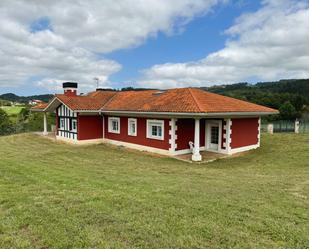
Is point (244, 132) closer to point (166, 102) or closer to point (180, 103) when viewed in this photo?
point (180, 103)

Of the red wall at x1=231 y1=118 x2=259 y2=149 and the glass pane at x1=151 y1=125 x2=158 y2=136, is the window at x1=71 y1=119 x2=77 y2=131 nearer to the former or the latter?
A: the glass pane at x1=151 y1=125 x2=158 y2=136

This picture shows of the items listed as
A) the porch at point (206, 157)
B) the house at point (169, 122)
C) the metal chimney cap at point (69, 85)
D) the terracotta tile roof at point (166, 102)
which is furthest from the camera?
the metal chimney cap at point (69, 85)

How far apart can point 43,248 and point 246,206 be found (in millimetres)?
3798

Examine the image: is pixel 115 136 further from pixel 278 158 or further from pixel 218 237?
pixel 218 237

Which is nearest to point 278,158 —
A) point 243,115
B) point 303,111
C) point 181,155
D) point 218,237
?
point 243,115

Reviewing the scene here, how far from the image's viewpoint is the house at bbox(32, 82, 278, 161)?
1462cm

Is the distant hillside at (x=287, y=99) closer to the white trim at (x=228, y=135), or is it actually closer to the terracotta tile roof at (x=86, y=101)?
the terracotta tile roof at (x=86, y=101)

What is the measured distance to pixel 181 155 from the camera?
15.2m

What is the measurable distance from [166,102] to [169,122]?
→ 154 centimetres

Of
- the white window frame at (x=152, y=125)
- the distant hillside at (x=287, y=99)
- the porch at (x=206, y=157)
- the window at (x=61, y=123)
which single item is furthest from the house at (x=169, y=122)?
the distant hillside at (x=287, y=99)

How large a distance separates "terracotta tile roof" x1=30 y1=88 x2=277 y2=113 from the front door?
1.48 m

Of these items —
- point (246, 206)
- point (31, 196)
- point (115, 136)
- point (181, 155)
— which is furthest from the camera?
point (115, 136)

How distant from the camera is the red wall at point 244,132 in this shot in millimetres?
15867

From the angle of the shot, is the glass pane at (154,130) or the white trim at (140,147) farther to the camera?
the glass pane at (154,130)
